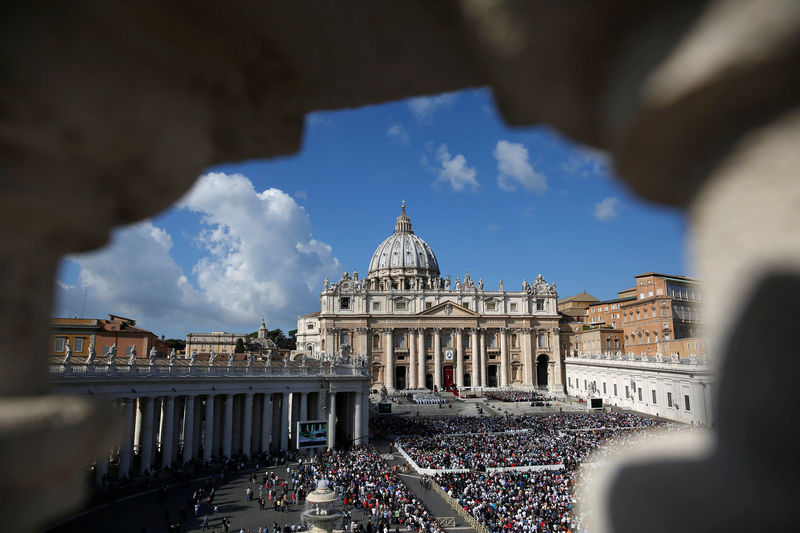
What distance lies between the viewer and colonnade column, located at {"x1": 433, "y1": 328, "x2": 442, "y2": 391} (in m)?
71.3

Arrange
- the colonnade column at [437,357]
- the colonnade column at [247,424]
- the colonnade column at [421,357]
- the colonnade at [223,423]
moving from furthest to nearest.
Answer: the colonnade column at [437,357]
the colonnade column at [421,357]
the colonnade column at [247,424]
the colonnade at [223,423]

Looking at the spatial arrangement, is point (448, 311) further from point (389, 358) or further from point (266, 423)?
point (266, 423)

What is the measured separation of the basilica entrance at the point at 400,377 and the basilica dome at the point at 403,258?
2790cm

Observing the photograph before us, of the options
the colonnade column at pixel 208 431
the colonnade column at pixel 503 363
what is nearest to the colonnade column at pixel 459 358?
the colonnade column at pixel 503 363

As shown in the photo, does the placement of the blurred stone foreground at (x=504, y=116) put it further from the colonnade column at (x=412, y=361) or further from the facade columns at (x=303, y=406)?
the colonnade column at (x=412, y=361)

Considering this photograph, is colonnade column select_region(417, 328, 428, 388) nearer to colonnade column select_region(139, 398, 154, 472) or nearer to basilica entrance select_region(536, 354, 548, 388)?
basilica entrance select_region(536, 354, 548, 388)

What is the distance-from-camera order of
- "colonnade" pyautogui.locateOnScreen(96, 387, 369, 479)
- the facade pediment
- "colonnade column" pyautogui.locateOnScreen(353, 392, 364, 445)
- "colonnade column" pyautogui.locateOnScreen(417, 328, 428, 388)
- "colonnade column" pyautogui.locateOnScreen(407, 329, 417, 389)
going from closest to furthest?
"colonnade" pyautogui.locateOnScreen(96, 387, 369, 479) < "colonnade column" pyautogui.locateOnScreen(353, 392, 364, 445) < "colonnade column" pyautogui.locateOnScreen(417, 328, 428, 388) < "colonnade column" pyautogui.locateOnScreen(407, 329, 417, 389) < the facade pediment

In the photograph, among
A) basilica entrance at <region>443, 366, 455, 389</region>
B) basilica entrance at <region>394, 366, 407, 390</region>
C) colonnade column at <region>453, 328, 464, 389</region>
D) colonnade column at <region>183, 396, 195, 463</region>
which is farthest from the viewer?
basilica entrance at <region>394, 366, 407, 390</region>

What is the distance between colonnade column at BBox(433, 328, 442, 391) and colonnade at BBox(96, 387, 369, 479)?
3594 cm

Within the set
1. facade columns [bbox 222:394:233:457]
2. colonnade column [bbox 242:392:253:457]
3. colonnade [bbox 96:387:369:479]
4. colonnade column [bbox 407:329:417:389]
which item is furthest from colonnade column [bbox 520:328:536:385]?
facade columns [bbox 222:394:233:457]

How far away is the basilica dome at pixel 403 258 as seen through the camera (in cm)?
10068

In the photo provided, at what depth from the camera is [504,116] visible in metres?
1.62


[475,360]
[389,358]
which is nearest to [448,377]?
[475,360]

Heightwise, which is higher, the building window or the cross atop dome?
the cross atop dome
